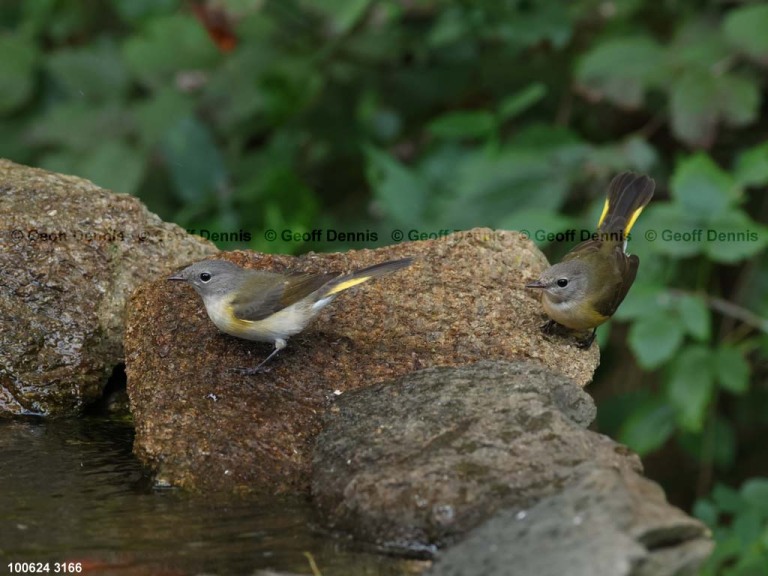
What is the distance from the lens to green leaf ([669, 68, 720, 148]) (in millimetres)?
5707

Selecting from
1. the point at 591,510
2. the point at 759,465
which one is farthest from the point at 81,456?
the point at 759,465

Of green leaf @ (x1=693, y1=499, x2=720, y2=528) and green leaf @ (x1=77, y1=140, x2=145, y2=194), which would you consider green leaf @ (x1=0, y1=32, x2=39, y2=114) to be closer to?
green leaf @ (x1=77, y1=140, x2=145, y2=194)

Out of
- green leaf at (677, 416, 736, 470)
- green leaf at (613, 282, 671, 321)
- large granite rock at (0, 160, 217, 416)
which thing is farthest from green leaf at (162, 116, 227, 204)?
green leaf at (677, 416, 736, 470)

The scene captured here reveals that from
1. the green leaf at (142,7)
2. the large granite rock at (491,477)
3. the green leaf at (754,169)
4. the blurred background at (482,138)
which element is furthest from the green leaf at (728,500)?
the green leaf at (142,7)

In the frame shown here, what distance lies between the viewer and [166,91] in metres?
6.53

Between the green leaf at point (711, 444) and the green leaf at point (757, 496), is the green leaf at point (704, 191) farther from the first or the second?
the green leaf at point (711, 444)

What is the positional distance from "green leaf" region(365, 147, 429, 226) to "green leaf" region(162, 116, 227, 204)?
1.04 metres

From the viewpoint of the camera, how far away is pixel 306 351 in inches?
163

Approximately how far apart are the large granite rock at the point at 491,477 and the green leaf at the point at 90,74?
3740 millimetres

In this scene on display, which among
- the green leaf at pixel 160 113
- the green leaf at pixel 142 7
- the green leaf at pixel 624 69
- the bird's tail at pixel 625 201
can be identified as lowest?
the bird's tail at pixel 625 201

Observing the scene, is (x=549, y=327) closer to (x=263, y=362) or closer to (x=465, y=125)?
(x=263, y=362)

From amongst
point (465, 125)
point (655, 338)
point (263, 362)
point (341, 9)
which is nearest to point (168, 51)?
point (341, 9)

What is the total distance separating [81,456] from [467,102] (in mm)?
4333

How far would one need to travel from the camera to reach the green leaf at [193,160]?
21.2 ft
